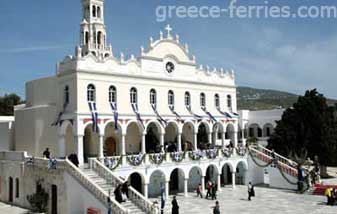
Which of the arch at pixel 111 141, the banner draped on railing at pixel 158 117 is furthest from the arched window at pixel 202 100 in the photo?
the arch at pixel 111 141

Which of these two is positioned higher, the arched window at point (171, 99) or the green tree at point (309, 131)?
the arched window at point (171, 99)

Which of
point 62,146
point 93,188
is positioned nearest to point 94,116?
point 62,146

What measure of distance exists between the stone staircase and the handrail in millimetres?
482

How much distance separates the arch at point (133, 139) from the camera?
36188 millimetres

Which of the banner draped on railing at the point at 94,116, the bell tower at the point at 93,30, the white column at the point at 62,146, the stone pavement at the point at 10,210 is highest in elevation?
the bell tower at the point at 93,30

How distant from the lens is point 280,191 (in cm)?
3750

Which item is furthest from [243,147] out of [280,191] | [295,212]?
[295,212]

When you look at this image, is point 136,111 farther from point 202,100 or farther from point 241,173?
point 241,173

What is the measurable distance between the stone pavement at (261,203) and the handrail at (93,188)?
19.4 feet

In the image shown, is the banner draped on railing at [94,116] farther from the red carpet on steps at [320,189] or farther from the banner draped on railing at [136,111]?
the red carpet on steps at [320,189]

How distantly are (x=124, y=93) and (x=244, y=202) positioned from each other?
1226cm

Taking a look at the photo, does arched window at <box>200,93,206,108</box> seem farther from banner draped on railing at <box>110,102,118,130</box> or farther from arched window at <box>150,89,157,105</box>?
banner draped on railing at <box>110,102,118,130</box>

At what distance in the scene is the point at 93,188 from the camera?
24781mm

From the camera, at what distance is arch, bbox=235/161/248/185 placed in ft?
135
